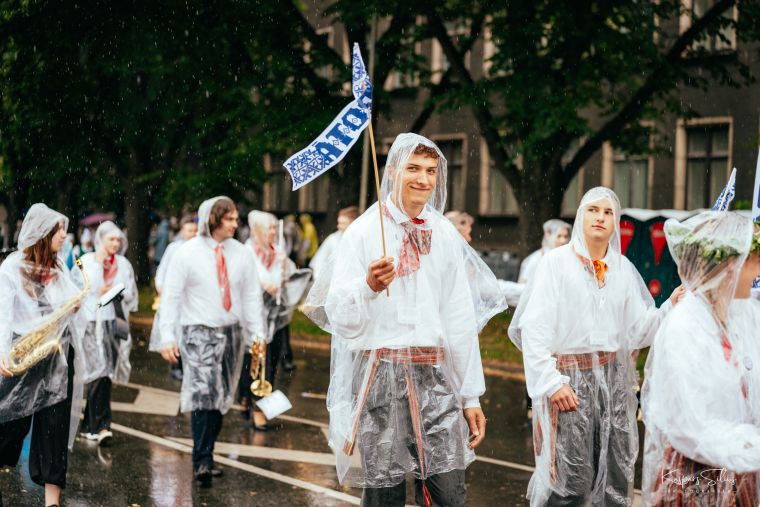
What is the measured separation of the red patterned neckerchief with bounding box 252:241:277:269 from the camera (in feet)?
38.5

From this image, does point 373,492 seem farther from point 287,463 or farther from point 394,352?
point 287,463

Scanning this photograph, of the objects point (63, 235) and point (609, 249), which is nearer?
point (609, 249)

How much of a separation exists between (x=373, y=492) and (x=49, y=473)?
2.60 metres

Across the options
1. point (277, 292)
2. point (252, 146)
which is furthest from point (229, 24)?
point (277, 292)

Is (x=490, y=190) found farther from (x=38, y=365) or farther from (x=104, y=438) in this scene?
(x=38, y=365)

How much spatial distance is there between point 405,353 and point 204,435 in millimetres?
3423

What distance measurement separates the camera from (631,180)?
93.6 feet

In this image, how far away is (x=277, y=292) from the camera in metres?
11.7

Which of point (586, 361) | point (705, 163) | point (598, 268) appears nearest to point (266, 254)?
point (598, 268)

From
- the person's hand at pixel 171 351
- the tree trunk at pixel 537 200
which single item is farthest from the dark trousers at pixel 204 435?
the tree trunk at pixel 537 200

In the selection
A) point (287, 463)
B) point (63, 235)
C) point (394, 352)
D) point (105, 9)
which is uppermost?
point (105, 9)

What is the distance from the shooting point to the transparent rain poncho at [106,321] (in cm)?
929

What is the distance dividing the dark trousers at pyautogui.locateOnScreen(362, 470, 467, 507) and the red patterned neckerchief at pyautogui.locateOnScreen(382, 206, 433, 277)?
2.90ft

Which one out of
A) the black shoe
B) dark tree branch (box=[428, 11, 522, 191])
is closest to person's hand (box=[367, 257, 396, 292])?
the black shoe
